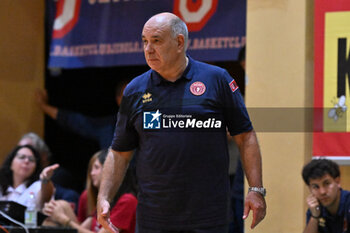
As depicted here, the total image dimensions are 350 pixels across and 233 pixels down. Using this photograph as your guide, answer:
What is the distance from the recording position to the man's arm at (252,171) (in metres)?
3.47

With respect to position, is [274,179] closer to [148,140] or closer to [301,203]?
[301,203]

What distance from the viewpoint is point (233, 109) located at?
3.52 metres

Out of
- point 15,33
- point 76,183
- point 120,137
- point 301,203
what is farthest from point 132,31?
point 120,137

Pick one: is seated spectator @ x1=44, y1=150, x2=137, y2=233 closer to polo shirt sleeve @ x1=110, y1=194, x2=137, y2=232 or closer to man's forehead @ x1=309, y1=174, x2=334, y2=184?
polo shirt sleeve @ x1=110, y1=194, x2=137, y2=232

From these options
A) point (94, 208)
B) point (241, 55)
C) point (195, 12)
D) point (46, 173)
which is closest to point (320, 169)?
point (241, 55)

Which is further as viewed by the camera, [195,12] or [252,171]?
[195,12]

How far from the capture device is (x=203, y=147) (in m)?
3.44

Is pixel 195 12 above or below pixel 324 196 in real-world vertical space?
above

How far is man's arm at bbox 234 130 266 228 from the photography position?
347 cm

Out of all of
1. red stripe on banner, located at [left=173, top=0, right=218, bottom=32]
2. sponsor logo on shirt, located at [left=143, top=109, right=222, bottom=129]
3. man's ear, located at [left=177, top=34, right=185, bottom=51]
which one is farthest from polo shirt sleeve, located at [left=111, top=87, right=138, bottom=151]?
red stripe on banner, located at [left=173, top=0, right=218, bottom=32]

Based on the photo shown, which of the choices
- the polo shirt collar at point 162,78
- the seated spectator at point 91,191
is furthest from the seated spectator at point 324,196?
the seated spectator at point 91,191

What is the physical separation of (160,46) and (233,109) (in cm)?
50

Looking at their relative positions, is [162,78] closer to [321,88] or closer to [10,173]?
[321,88]

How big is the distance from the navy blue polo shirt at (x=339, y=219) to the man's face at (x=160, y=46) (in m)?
1.55
